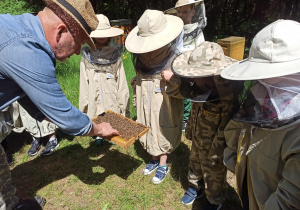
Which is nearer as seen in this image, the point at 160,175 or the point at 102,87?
the point at 160,175

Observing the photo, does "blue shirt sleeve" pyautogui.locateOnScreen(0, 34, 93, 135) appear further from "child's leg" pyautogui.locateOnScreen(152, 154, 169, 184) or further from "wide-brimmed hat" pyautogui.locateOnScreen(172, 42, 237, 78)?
"child's leg" pyautogui.locateOnScreen(152, 154, 169, 184)

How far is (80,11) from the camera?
5.69 feet

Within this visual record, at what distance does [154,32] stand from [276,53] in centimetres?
161

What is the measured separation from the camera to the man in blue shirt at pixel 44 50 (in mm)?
1611

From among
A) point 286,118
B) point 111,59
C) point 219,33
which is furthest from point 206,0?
point 286,118

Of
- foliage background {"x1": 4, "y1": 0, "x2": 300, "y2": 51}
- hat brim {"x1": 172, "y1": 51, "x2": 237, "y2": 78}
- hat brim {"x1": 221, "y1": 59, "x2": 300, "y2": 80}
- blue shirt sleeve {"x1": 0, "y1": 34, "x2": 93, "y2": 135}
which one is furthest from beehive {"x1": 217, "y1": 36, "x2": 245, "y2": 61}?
foliage background {"x1": 4, "y1": 0, "x2": 300, "y2": 51}

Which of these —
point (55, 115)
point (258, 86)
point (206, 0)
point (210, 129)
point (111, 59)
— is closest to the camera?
point (258, 86)

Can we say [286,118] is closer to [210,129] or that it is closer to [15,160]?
[210,129]

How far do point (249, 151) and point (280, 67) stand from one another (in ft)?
2.01

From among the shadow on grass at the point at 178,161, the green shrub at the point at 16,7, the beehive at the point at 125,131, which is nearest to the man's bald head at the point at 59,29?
the beehive at the point at 125,131

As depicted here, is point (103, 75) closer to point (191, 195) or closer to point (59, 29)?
point (59, 29)

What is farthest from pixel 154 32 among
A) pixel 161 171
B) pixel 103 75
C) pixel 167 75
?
pixel 161 171

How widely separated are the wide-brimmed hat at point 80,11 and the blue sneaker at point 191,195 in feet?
7.17

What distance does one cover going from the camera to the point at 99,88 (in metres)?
3.76
